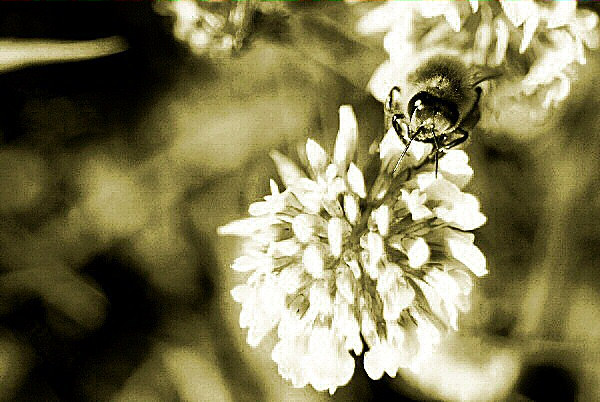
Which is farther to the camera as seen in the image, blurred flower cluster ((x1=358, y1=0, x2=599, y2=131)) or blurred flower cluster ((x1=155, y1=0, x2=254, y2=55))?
blurred flower cluster ((x1=155, y1=0, x2=254, y2=55))

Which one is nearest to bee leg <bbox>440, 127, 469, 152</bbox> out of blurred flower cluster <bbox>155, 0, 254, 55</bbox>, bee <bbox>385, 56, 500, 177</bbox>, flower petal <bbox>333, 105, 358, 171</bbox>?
bee <bbox>385, 56, 500, 177</bbox>

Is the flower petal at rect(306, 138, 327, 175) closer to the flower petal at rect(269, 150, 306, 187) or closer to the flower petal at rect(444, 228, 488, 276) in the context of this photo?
Result: the flower petal at rect(269, 150, 306, 187)

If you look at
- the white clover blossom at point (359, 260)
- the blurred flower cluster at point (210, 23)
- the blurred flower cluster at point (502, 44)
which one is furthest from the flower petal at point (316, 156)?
the blurred flower cluster at point (210, 23)

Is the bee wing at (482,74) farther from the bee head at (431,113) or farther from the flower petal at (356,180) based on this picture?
the flower petal at (356,180)

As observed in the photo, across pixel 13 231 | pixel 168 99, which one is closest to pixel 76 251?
pixel 13 231

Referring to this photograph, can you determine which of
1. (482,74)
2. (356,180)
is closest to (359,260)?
(356,180)

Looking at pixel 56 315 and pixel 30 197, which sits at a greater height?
pixel 30 197

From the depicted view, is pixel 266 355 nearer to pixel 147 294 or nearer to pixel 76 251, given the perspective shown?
pixel 147 294
